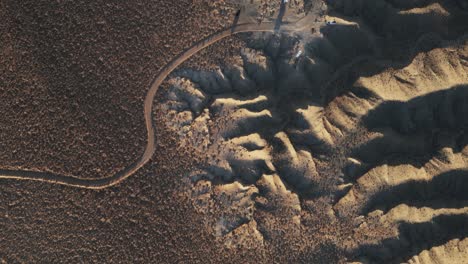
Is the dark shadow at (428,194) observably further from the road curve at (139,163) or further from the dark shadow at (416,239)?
the road curve at (139,163)

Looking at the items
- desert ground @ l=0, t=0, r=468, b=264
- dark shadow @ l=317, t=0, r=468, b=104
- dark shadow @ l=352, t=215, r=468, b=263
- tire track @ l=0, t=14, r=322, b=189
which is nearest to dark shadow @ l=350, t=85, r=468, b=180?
desert ground @ l=0, t=0, r=468, b=264

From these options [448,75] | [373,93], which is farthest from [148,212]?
[448,75]

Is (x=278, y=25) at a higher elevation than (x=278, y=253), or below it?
higher

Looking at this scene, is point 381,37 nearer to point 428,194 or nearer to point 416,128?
point 416,128

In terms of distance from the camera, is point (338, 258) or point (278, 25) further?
point (278, 25)

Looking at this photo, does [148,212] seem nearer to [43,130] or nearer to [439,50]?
[43,130]

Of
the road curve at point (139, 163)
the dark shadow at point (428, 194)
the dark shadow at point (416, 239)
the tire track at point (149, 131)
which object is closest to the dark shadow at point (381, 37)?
the tire track at point (149, 131)

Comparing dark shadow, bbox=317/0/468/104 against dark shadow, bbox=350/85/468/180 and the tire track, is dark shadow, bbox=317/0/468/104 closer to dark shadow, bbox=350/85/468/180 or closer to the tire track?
dark shadow, bbox=350/85/468/180
